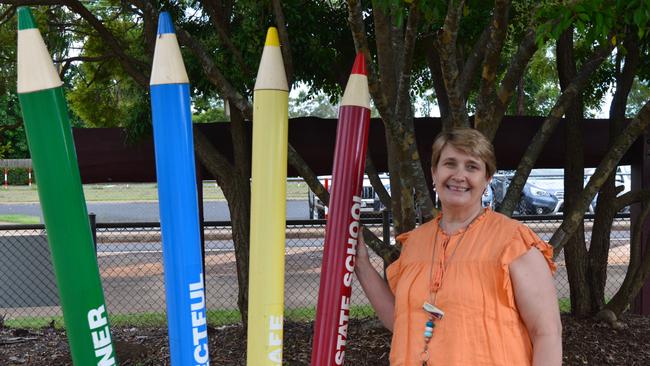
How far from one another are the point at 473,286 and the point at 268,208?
770 mm

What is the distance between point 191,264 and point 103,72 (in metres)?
5.07

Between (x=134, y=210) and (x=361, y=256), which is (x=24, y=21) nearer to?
(x=361, y=256)

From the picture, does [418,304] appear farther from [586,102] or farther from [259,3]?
[586,102]

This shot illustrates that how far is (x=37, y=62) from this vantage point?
226cm

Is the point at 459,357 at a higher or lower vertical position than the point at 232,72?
lower

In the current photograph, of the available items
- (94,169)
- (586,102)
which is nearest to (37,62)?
(94,169)

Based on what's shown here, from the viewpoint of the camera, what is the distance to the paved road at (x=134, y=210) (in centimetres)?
2105

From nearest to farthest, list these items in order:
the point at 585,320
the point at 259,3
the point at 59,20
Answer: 1. the point at 259,3
2. the point at 585,320
3. the point at 59,20

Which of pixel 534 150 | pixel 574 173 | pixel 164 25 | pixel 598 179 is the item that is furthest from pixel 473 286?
pixel 574 173

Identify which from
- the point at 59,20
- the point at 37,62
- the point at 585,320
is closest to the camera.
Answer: the point at 37,62

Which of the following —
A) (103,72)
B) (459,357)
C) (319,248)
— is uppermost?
(103,72)

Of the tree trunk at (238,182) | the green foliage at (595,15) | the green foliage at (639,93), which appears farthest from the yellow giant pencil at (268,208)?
the green foliage at (639,93)

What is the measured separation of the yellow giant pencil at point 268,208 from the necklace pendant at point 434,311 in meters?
0.53

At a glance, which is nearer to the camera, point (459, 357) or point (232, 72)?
point (459, 357)
